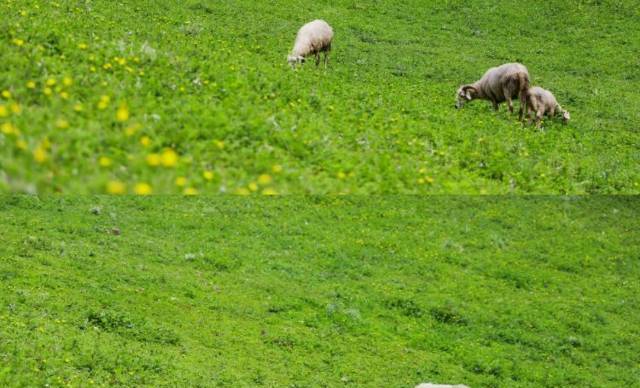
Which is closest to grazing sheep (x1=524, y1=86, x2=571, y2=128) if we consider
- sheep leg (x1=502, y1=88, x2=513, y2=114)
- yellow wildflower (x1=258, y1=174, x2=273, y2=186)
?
sheep leg (x1=502, y1=88, x2=513, y2=114)

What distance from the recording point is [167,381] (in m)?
22.3

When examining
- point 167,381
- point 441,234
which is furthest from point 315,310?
point 441,234

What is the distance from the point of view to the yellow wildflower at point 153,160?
9.54 m

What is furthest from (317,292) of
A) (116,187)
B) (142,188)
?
(116,187)

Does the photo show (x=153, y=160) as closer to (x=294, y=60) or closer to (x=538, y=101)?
(x=294, y=60)

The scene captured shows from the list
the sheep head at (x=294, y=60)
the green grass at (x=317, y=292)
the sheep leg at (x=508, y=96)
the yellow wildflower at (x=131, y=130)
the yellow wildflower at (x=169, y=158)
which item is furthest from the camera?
the sheep leg at (x=508, y=96)

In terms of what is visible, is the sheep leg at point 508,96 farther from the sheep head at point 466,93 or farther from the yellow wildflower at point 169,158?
the yellow wildflower at point 169,158

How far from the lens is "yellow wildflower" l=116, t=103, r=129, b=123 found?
1019 cm

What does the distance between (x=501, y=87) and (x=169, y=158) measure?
20.0 meters

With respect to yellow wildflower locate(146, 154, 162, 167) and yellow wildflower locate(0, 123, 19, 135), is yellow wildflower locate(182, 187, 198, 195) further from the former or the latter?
yellow wildflower locate(0, 123, 19, 135)

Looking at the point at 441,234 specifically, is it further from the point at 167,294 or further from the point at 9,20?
the point at 9,20

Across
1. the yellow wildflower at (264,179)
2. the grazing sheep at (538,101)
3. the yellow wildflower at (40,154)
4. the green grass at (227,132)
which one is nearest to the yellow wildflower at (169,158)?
the green grass at (227,132)

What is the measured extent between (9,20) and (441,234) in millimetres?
26085

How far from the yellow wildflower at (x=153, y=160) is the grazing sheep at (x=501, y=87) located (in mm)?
19010
